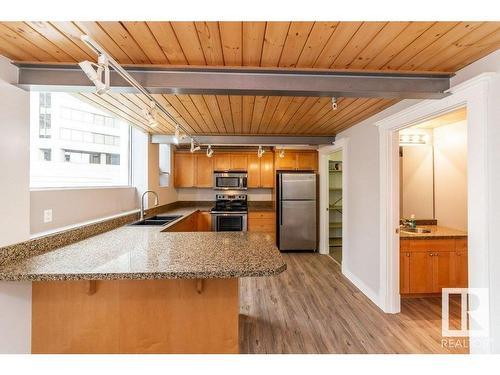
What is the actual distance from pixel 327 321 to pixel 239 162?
3.67 m

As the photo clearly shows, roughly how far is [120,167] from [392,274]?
3.70m

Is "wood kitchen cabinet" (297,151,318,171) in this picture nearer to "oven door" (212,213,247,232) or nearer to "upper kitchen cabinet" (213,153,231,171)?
"upper kitchen cabinet" (213,153,231,171)

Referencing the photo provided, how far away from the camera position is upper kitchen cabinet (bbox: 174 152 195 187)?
536 cm

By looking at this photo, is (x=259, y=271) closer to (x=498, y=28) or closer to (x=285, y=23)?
(x=285, y=23)

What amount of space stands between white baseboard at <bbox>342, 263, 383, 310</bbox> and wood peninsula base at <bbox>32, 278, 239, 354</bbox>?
2.02m

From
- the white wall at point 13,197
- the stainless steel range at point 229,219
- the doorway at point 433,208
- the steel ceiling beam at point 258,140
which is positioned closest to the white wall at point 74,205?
the white wall at point 13,197

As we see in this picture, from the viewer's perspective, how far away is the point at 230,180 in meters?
5.34

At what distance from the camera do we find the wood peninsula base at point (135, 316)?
164 cm

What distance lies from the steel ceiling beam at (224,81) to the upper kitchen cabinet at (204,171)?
363 centimetres

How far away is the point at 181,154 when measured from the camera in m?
5.36

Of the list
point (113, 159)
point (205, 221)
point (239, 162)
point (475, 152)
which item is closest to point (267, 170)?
point (239, 162)

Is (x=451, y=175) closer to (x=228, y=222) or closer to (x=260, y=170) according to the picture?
(x=260, y=170)

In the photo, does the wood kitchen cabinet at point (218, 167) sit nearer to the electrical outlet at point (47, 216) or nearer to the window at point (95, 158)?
the window at point (95, 158)
